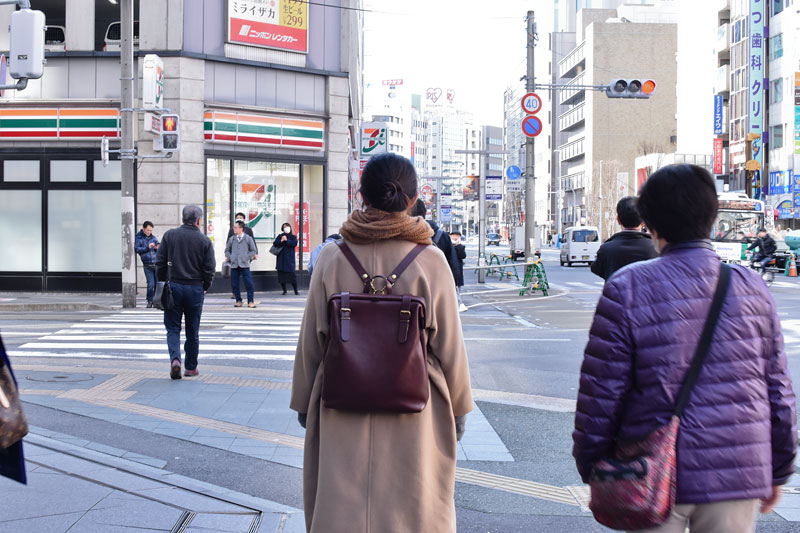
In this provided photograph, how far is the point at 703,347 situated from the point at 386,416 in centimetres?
114

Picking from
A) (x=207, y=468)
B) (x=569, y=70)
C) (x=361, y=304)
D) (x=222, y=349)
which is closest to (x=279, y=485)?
(x=207, y=468)

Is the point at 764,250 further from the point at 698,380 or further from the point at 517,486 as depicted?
the point at 698,380

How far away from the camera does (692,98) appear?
7981 centimetres

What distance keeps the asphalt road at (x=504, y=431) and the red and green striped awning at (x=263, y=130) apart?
7104 mm

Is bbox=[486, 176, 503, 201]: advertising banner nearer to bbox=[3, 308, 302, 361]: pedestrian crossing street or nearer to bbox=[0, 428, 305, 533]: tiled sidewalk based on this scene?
bbox=[3, 308, 302, 361]: pedestrian crossing street

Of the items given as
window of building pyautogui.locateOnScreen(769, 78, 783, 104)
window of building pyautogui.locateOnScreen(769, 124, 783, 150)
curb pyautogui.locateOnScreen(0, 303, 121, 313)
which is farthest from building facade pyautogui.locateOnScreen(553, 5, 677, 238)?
curb pyautogui.locateOnScreen(0, 303, 121, 313)

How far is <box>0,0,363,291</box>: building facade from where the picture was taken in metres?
21.3

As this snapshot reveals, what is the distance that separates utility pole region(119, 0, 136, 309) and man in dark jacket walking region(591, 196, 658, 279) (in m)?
13.3

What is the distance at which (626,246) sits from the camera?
671 cm

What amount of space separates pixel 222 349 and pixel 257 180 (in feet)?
37.3

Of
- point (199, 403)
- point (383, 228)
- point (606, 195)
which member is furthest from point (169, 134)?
point (606, 195)

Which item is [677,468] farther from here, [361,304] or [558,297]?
[558,297]

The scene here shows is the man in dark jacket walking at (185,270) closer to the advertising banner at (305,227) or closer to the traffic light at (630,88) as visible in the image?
the advertising banner at (305,227)

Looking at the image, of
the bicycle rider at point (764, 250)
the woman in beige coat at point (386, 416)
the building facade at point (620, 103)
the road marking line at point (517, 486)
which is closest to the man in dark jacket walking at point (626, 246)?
the road marking line at point (517, 486)
